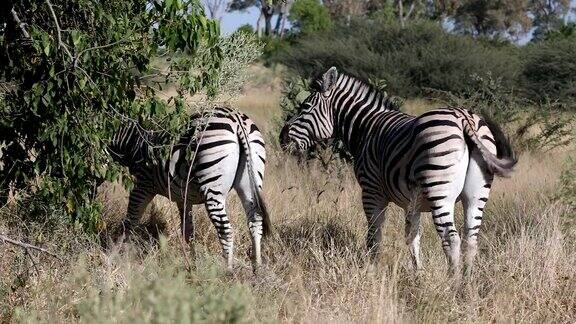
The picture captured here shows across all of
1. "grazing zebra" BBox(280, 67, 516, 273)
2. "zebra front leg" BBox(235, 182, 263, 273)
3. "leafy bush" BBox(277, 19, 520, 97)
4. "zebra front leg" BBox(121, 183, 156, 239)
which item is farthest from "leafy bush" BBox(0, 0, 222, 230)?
"leafy bush" BBox(277, 19, 520, 97)

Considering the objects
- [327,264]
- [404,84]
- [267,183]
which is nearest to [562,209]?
[327,264]

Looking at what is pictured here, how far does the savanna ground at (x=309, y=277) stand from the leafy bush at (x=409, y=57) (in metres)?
14.4

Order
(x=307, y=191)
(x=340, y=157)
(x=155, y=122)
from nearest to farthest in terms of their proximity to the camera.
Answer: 1. (x=155, y=122)
2. (x=307, y=191)
3. (x=340, y=157)

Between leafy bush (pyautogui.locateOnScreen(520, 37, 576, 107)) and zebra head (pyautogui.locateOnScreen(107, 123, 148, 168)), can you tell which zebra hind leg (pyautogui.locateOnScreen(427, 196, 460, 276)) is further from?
leafy bush (pyautogui.locateOnScreen(520, 37, 576, 107))

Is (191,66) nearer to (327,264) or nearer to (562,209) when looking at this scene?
(327,264)

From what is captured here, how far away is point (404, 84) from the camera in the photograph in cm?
2247

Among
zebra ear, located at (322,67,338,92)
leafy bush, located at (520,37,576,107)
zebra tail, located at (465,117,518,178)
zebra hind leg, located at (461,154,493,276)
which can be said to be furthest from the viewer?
leafy bush, located at (520,37,576,107)

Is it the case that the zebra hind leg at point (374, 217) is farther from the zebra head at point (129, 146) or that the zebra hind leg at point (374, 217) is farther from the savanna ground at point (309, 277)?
the zebra head at point (129, 146)

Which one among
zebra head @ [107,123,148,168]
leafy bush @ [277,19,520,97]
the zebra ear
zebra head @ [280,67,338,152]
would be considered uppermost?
the zebra ear

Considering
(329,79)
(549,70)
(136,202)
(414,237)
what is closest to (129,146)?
(136,202)

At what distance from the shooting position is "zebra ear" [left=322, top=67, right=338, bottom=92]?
291 inches

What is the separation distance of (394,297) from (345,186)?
13.8 feet

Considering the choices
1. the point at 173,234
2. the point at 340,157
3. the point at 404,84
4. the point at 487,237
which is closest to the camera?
the point at 487,237

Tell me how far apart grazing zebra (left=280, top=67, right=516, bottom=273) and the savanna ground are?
0.25m
